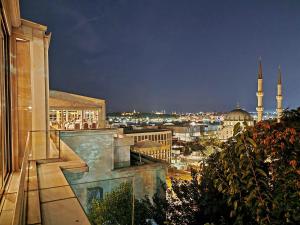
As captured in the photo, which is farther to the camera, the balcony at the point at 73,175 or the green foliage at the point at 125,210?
the green foliage at the point at 125,210

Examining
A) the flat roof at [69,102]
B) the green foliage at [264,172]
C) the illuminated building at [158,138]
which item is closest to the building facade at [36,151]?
the green foliage at [264,172]

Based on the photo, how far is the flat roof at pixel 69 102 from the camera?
15.0 m

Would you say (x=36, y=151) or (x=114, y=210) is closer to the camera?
(x=36, y=151)

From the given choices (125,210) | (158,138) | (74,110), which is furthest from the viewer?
(158,138)

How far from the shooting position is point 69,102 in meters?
15.5

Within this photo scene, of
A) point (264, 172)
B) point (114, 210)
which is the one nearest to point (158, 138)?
point (114, 210)

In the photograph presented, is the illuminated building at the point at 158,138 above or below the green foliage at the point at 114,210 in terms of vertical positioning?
below

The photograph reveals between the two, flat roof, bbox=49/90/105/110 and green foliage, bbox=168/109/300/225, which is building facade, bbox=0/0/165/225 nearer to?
green foliage, bbox=168/109/300/225

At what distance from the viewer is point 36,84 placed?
7.87 m

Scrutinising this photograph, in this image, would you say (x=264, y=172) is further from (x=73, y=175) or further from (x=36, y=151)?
(x=73, y=175)

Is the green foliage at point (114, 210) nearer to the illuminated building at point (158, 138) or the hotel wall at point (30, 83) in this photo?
the hotel wall at point (30, 83)

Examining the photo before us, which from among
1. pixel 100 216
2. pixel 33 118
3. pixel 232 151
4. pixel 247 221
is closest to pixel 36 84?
pixel 33 118

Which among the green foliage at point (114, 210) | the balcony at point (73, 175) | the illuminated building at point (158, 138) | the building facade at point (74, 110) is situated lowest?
the illuminated building at point (158, 138)

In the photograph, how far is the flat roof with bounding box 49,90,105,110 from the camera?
14958 mm
